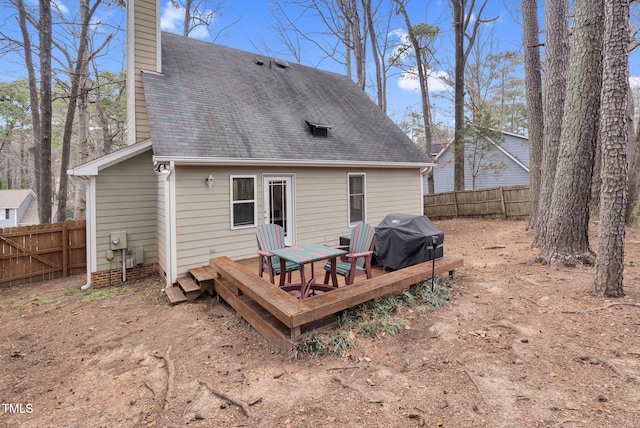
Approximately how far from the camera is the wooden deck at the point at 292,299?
3.36 meters

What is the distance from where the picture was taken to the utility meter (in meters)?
6.43

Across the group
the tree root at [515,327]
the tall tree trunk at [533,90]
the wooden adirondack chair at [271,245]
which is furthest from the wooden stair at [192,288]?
the tall tree trunk at [533,90]

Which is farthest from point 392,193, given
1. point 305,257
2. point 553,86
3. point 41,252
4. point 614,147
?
point 41,252

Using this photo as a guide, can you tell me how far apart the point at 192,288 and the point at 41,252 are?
453 centimetres

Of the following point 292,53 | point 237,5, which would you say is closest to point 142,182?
point 237,5

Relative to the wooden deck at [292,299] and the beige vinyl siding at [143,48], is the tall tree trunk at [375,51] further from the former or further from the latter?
the wooden deck at [292,299]

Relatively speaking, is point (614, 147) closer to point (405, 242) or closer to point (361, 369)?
point (405, 242)

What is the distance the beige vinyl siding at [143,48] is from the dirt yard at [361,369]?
4.50 meters

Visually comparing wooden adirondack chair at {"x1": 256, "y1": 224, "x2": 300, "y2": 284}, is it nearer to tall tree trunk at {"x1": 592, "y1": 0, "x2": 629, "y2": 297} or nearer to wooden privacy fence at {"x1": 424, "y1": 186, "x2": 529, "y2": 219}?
tall tree trunk at {"x1": 592, "y1": 0, "x2": 629, "y2": 297}

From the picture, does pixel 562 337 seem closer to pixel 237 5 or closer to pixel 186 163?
pixel 186 163

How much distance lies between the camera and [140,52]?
23.7 ft

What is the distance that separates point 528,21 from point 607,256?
7501mm

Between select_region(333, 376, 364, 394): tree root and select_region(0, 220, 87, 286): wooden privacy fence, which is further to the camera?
select_region(0, 220, 87, 286): wooden privacy fence

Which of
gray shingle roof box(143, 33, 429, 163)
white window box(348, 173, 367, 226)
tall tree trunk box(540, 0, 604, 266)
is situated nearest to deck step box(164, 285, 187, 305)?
gray shingle roof box(143, 33, 429, 163)
